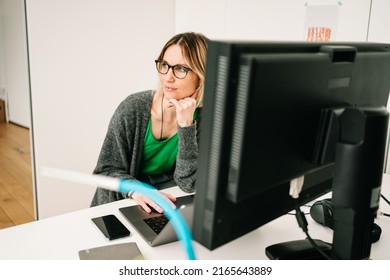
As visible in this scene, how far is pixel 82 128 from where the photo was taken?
2.35 m

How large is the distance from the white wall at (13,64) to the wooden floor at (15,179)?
0.30 meters

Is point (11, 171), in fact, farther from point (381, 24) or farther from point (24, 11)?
point (381, 24)

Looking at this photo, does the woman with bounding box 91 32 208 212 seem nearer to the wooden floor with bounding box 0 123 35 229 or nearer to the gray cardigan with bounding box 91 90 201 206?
the gray cardigan with bounding box 91 90 201 206

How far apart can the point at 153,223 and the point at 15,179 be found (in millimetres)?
2574

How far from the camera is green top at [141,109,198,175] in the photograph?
1469 millimetres

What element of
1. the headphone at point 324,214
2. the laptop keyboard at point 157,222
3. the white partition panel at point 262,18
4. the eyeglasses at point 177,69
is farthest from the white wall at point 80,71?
the headphone at point 324,214

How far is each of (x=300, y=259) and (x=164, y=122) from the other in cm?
84

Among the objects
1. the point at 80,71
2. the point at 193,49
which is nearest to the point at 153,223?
the point at 193,49

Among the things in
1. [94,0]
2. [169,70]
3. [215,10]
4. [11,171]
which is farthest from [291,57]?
[11,171]

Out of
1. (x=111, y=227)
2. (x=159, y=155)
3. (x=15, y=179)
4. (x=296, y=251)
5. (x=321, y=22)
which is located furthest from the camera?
(x=15, y=179)

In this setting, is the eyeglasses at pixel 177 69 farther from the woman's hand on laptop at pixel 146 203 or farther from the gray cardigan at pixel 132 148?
the woman's hand on laptop at pixel 146 203

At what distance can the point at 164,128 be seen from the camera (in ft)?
4.95

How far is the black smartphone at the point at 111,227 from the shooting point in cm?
94

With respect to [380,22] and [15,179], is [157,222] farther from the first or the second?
[15,179]
